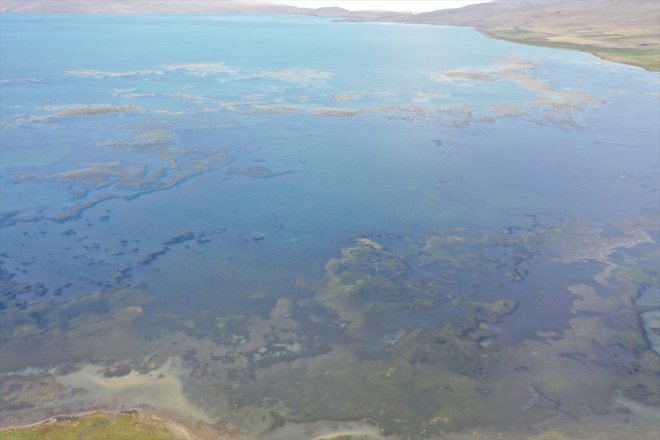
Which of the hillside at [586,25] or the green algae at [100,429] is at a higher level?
the hillside at [586,25]

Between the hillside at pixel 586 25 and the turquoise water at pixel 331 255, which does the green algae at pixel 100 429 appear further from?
the hillside at pixel 586 25

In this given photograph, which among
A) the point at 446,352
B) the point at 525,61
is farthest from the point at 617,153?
the point at 525,61

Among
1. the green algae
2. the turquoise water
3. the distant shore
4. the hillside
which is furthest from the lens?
the distant shore

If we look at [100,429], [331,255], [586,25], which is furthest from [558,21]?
[100,429]

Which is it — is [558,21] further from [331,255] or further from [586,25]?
[331,255]

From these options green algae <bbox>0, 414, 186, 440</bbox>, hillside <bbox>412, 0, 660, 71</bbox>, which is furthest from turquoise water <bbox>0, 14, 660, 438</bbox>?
hillside <bbox>412, 0, 660, 71</bbox>

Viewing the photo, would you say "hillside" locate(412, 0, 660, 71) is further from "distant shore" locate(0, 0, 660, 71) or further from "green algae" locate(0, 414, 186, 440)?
"green algae" locate(0, 414, 186, 440)

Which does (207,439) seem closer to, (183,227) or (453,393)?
(453,393)

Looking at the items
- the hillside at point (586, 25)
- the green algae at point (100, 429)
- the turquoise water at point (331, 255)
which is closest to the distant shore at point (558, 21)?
the hillside at point (586, 25)

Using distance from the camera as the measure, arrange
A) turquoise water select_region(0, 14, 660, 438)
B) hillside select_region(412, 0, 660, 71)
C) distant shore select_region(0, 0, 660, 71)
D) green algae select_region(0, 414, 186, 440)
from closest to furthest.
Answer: green algae select_region(0, 414, 186, 440)
turquoise water select_region(0, 14, 660, 438)
hillside select_region(412, 0, 660, 71)
distant shore select_region(0, 0, 660, 71)
